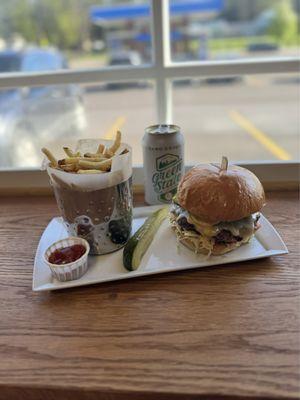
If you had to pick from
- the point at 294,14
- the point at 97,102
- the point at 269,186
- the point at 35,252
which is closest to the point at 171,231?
the point at 35,252

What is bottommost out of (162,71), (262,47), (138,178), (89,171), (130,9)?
(138,178)

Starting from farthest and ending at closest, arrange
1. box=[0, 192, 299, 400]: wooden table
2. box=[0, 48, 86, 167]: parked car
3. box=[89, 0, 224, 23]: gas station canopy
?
box=[89, 0, 224, 23]: gas station canopy, box=[0, 48, 86, 167]: parked car, box=[0, 192, 299, 400]: wooden table

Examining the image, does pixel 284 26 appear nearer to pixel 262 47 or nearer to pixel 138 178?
pixel 262 47

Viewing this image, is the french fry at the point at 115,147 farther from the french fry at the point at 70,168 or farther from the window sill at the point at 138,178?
the window sill at the point at 138,178

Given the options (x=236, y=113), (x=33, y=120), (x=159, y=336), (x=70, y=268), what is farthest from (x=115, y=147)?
(x=236, y=113)

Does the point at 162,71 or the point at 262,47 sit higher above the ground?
the point at 262,47

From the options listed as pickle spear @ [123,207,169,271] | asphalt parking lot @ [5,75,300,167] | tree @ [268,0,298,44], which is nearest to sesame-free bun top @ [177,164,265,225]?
pickle spear @ [123,207,169,271]

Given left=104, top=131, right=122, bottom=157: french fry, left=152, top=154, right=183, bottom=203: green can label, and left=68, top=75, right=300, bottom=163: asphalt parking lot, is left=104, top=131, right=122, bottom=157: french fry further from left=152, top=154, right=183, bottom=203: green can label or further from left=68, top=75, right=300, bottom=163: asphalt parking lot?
left=68, top=75, right=300, bottom=163: asphalt parking lot
